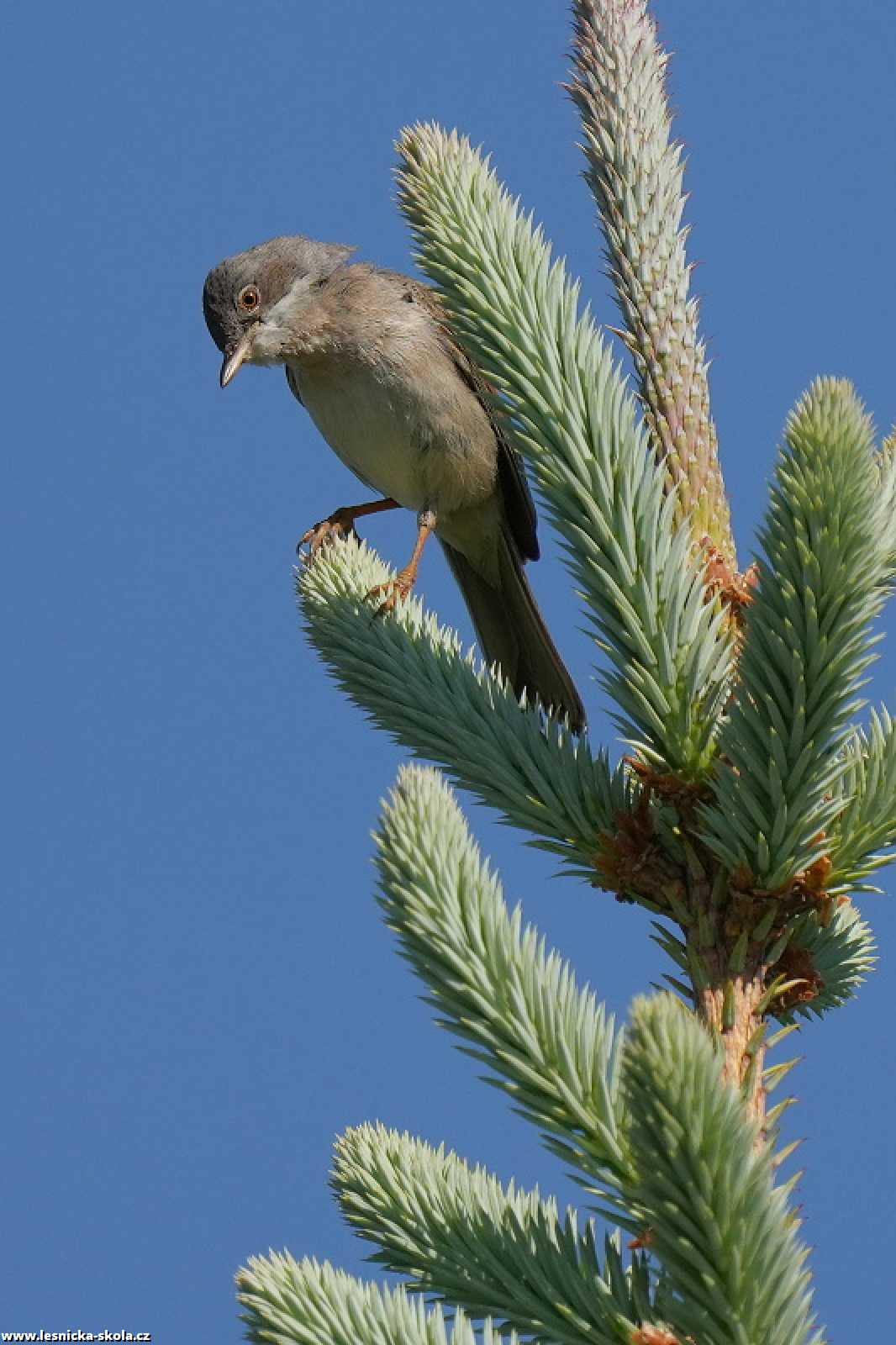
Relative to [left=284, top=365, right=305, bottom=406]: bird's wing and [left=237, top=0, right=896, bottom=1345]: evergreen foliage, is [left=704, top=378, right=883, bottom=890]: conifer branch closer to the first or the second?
[left=237, top=0, right=896, bottom=1345]: evergreen foliage

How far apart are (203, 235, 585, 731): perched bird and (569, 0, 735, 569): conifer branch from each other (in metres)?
2.90

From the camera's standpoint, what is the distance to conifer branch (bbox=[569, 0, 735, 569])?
2240 millimetres

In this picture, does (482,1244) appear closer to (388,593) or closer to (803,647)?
(803,647)

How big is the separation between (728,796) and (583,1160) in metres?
0.44

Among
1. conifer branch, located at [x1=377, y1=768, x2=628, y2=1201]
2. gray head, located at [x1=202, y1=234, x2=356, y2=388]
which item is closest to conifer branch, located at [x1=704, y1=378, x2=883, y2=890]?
conifer branch, located at [x1=377, y1=768, x2=628, y2=1201]

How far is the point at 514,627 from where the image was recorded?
5.86 m

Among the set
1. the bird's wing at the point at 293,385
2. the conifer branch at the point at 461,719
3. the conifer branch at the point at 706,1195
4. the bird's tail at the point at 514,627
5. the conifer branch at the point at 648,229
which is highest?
the bird's wing at the point at 293,385

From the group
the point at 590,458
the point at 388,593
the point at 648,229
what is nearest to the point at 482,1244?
the point at 590,458

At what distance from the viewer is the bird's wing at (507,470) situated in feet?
18.0

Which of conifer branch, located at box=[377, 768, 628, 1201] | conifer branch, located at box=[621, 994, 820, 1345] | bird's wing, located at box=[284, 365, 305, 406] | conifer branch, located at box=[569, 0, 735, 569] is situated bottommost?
conifer branch, located at box=[621, 994, 820, 1345]

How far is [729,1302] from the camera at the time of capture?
1.33 m

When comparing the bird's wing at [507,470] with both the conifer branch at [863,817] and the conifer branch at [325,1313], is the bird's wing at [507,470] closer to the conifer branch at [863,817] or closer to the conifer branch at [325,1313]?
the conifer branch at [863,817]

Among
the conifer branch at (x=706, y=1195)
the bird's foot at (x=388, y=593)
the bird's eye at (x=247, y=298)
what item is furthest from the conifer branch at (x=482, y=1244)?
the bird's eye at (x=247, y=298)

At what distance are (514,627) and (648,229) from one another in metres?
3.64
